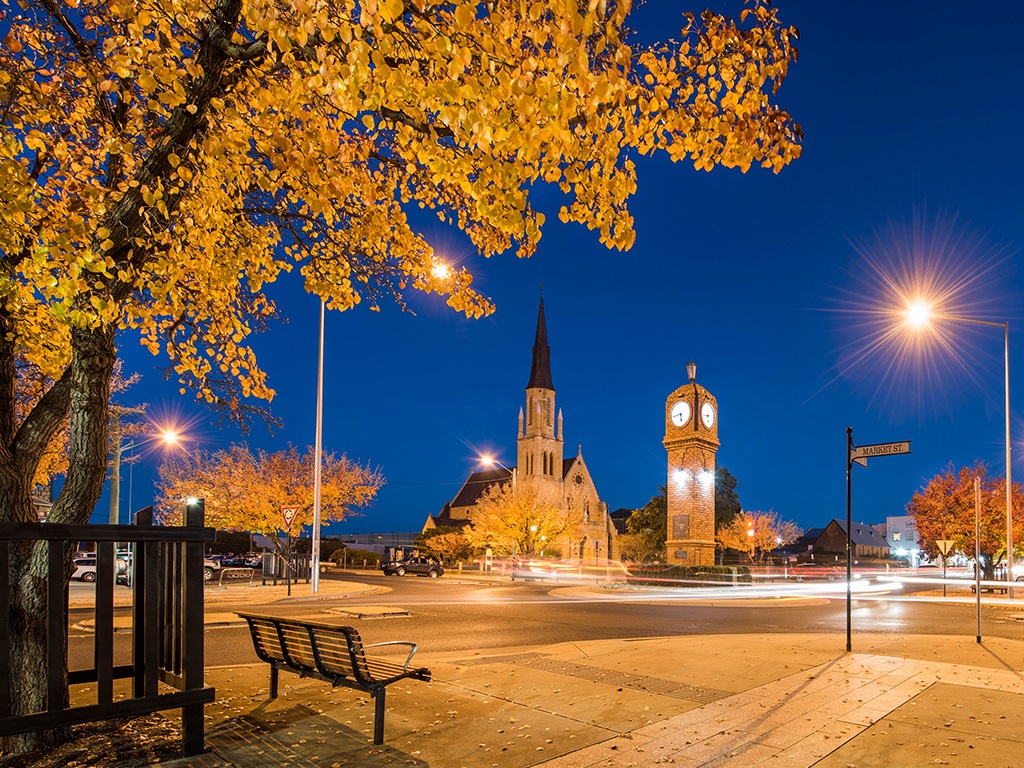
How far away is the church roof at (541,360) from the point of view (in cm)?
10312

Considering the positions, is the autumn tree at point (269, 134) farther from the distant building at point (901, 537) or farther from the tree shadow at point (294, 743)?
the distant building at point (901, 537)

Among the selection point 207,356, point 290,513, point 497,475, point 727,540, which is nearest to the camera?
point 207,356

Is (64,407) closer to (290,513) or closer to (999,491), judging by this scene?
(290,513)

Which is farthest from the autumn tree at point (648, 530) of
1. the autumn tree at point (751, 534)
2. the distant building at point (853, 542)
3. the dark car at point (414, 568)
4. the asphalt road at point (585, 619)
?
the distant building at point (853, 542)

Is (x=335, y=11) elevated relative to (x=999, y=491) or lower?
elevated

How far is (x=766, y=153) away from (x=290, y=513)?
69.4 feet

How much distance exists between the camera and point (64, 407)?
664 centimetres

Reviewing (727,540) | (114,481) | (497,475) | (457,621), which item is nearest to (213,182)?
(457,621)

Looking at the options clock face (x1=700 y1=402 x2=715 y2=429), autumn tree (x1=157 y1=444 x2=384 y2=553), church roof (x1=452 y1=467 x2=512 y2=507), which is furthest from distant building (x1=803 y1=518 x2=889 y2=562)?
autumn tree (x1=157 y1=444 x2=384 y2=553)

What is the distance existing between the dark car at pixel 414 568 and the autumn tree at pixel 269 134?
3946 centimetres

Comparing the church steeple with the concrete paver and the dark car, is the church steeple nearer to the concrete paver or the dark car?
the dark car

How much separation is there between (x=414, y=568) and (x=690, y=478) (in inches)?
700

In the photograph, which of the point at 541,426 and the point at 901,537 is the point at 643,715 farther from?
the point at 901,537

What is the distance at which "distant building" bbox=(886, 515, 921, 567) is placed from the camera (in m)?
119
